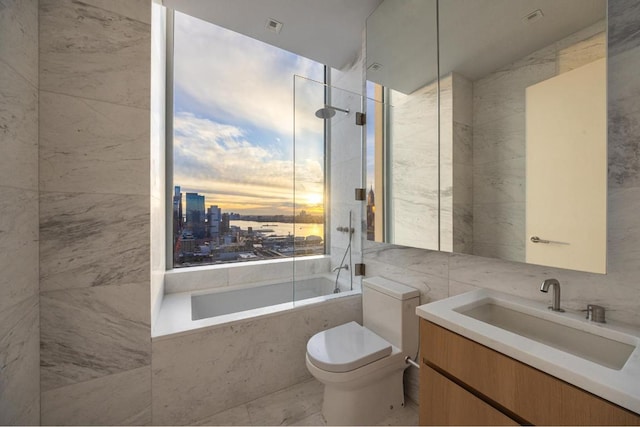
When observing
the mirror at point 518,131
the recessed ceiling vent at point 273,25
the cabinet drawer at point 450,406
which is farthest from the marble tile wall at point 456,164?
the recessed ceiling vent at point 273,25

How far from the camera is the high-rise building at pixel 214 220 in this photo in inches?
93.4

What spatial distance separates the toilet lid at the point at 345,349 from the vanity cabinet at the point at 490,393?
0.37m

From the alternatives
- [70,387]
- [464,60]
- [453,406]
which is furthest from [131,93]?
[453,406]

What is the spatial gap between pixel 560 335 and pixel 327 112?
2159mm

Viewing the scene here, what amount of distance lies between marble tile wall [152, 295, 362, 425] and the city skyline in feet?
3.34

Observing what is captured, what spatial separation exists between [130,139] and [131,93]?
256mm

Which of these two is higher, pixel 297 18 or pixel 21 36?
pixel 297 18

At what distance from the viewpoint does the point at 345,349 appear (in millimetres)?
1440

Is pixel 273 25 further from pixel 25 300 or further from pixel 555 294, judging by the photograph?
pixel 555 294

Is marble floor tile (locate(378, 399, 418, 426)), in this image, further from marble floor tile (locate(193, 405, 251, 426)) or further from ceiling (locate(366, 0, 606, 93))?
ceiling (locate(366, 0, 606, 93))

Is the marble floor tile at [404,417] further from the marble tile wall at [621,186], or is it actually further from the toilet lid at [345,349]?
the marble tile wall at [621,186]

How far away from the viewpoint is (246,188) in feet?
8.26

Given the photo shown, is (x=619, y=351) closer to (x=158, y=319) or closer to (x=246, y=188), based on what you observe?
(x=158, y=319)

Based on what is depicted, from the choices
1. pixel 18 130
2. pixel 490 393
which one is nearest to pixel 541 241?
pixel 490 393
